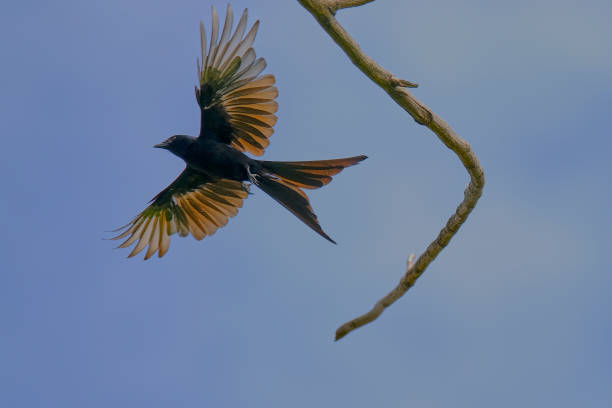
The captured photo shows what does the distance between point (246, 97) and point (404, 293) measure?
2049 millimetres

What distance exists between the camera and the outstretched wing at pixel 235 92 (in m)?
4.93

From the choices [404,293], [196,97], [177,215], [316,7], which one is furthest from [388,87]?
[177,215]

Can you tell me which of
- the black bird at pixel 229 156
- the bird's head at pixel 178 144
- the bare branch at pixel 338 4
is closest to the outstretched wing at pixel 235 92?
the black bird at pixel 229 156

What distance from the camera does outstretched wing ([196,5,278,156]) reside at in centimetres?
493

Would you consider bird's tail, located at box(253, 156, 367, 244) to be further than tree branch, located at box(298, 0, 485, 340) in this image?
Yes

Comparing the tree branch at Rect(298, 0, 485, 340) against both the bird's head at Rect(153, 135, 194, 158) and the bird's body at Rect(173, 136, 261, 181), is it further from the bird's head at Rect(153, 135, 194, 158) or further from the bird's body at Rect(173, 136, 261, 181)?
the bird's head at Rect(153, 135, 194, 158)

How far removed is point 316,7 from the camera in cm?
399

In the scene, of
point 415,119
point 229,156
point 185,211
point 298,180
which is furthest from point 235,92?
point 415,119

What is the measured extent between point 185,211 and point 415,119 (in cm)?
276

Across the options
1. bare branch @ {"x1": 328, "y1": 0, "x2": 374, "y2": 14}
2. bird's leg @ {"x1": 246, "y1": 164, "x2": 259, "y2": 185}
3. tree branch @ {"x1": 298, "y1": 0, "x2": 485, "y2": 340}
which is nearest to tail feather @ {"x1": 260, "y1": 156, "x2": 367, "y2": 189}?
bird's leg @ {"x1": 246, "y1": 164, "x2": 259, "y2": 185}

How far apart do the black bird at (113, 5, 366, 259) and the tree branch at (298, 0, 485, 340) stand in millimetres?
640

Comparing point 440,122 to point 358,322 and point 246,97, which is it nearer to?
point 358,322

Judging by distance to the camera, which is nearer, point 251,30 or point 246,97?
point 251,30

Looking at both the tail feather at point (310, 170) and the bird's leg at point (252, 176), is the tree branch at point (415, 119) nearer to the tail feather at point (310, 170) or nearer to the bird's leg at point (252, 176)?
the tail feather at point (310, 170)
